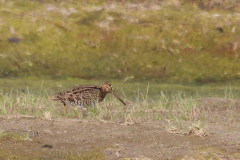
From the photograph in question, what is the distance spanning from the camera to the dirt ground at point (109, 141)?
574 centimetres

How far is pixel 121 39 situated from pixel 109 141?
32.9 ft

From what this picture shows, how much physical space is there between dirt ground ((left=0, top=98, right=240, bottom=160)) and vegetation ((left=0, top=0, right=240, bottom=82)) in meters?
7.29

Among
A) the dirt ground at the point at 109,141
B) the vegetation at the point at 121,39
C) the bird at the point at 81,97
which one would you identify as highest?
the vegetation at the point at 121,39

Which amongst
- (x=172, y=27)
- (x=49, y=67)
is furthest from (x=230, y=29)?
(x=49, y=67)

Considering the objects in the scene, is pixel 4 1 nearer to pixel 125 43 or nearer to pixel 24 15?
pixel 24 15

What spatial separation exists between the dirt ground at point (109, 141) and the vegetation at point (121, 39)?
23.9 feet

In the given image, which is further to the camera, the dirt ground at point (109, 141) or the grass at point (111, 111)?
the grass at point (111, 111)

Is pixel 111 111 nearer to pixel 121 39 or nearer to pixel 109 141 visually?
pixel 109 141

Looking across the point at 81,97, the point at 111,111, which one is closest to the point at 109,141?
the point at 111,111

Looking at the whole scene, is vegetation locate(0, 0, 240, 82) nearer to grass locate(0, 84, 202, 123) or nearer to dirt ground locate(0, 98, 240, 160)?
grass locate(0, 84, 202, 123)

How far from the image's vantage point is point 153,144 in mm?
6059

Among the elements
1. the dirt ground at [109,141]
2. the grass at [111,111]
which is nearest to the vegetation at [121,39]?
the grass at [111,111]

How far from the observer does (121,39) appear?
16.1 m

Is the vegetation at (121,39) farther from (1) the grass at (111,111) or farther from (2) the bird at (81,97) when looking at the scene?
(1) the grass at (111,111)
